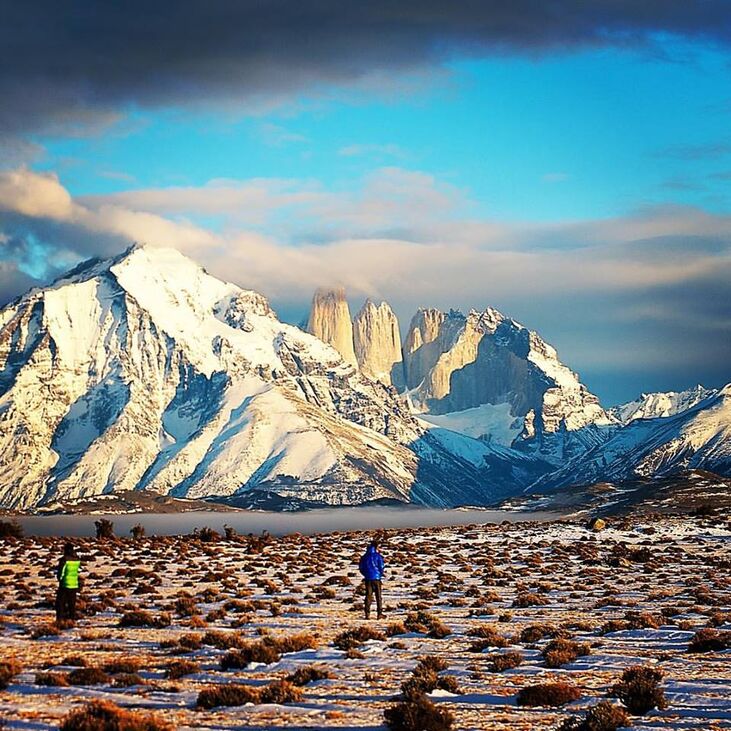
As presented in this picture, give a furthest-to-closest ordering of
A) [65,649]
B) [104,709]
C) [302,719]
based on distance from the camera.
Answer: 1. [65,649]
2. [302,719]
3. [104,709]

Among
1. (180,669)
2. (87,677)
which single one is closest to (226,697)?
(180,669)

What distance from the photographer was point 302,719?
56.6ft

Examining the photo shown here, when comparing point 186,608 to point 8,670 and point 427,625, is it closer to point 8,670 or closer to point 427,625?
point 427,625

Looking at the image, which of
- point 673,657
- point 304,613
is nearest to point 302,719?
point 673,657

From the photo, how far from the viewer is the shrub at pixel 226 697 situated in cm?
1823

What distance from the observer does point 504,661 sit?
22922mm

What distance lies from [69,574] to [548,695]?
17.8 metres

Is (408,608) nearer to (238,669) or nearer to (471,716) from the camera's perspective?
(238,669)

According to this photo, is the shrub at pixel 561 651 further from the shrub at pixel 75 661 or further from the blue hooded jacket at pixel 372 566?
the shrub at pixel 75 661

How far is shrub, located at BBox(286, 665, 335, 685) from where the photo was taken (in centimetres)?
2078

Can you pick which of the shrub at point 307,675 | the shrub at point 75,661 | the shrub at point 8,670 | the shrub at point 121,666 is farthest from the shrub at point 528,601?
the shrub at point 8,670

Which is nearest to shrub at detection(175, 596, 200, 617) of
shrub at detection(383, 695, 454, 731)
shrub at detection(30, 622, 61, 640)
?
shrub at detection(30, 622, 61, 640)

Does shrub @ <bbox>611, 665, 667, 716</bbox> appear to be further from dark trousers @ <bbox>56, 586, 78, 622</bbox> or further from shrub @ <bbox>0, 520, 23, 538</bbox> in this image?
shrub @ <bbox>0, 520, 23, 538</bbox>

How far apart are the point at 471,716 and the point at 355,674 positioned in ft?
16.6
